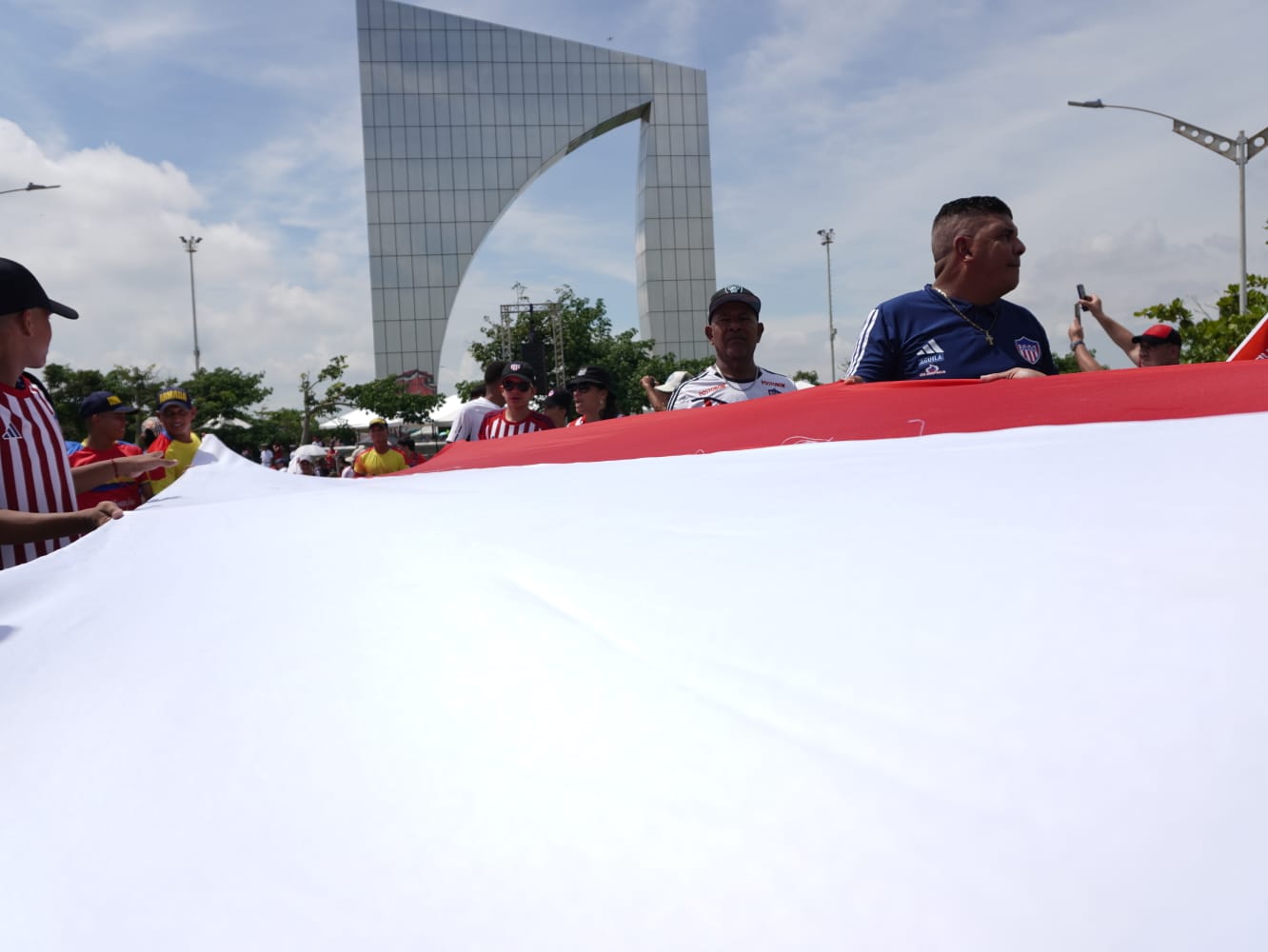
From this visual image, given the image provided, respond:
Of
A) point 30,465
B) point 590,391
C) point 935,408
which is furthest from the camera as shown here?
point 590,391

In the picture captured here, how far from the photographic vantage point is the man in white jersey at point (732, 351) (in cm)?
329

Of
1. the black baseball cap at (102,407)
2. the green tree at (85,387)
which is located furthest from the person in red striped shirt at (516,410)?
the green tree at (85,387)

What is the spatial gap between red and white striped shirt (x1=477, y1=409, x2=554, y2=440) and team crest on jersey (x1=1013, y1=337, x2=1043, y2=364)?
9.62 ft

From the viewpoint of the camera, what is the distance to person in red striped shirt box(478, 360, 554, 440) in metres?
5.06

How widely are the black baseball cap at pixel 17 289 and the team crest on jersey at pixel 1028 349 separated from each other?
2.58 meters

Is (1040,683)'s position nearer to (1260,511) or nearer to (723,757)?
(723,757)

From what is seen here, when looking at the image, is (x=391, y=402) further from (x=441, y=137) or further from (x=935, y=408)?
(x=935, y=408)

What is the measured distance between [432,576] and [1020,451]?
2.53ft

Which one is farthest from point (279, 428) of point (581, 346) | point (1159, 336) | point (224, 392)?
Answer: point (1159, 336)

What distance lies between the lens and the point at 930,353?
2.54m

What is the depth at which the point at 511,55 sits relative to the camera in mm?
52781

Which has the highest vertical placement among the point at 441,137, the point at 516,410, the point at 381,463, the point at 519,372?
the point at 441,137

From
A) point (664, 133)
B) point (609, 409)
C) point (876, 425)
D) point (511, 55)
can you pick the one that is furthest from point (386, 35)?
point (876, 425)

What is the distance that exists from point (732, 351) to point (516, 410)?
2080 mm
